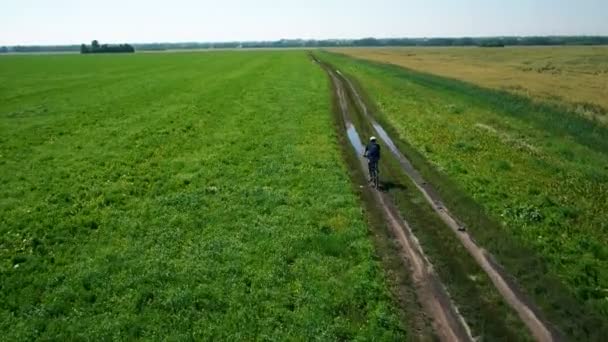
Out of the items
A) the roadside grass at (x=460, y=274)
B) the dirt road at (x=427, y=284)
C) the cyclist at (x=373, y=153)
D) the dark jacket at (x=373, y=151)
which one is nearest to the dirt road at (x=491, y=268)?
the roadside grass at (x=460, y=274)

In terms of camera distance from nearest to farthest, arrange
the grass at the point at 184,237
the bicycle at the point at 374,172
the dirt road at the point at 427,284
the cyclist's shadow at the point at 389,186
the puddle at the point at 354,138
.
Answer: the dirt road at the point at 427,284, the grass at the point at 184,237, the cyclist's shadow at the point at 389,186, the bicycle at the point at 374,172, the puddle at the point at 354,138

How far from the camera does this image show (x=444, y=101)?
1752 inches

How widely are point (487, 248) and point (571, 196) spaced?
6768mm

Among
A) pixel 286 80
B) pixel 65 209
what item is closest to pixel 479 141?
pixel 65 209

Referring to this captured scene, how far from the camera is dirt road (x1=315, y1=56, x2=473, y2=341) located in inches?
426

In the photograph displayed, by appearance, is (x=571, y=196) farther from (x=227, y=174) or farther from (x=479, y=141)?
(x=227, y=174)

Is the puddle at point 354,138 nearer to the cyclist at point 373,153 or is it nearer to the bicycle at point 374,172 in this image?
the bicycle at point 374,172

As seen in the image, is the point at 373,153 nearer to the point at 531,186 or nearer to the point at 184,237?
the point at 531,186

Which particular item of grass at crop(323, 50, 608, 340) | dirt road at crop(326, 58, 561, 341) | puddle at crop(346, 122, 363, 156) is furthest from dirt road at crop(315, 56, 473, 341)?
puddle at crop(346, 122, 363, 156)

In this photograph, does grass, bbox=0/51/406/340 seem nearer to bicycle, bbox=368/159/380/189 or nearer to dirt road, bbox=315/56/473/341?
dirt road, bbox=315/56/473/341

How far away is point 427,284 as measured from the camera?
1261 cm

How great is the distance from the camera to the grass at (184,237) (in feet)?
36.3

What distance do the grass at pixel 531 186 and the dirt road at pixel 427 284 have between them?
2191 mm

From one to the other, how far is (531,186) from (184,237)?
14227 mm
